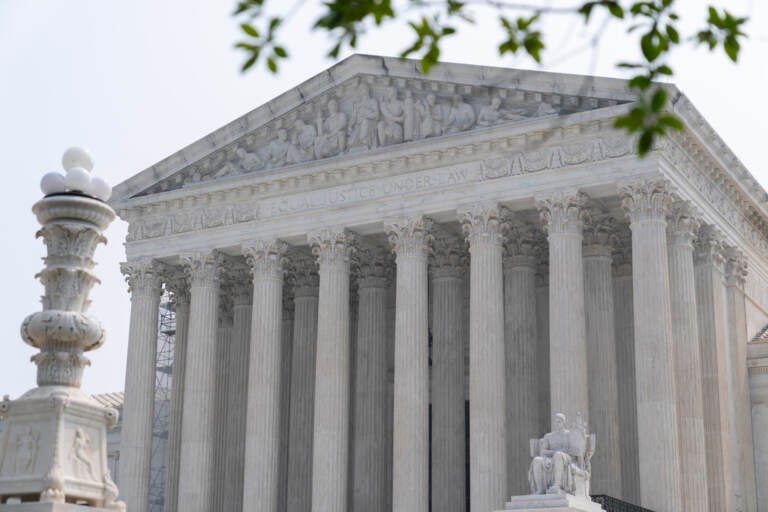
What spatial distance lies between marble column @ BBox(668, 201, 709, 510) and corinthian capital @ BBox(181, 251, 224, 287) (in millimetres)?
17159

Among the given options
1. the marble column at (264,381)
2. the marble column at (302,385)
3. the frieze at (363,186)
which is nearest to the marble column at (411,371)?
the frieze at (363,186)

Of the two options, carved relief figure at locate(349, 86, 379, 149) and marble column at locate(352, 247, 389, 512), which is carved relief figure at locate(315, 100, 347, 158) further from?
marble column at locate(352, 247, 389, 512)

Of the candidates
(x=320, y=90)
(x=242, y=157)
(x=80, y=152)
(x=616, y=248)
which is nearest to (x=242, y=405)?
(x=242, y=157)

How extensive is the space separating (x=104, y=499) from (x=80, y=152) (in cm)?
489

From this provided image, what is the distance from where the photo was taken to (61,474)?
51.2ft

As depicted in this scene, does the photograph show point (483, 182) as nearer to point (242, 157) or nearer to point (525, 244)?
point (525, 244)

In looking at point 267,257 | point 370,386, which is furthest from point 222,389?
point 267,257

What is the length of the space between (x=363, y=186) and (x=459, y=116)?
4.37 m

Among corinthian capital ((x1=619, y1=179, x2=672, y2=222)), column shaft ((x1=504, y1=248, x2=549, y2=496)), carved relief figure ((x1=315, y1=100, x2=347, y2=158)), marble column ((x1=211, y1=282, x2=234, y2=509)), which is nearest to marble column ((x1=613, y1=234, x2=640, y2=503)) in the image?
column shaft ((x1=504, y1=248, x2=549, y2=496))

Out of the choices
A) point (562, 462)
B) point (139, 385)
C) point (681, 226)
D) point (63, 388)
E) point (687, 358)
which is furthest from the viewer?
point (139, 385)

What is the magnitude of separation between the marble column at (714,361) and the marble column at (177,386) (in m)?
20.3

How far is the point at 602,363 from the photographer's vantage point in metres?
42.4

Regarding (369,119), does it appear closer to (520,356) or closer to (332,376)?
(332,376)

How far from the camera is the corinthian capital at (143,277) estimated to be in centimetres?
4850
